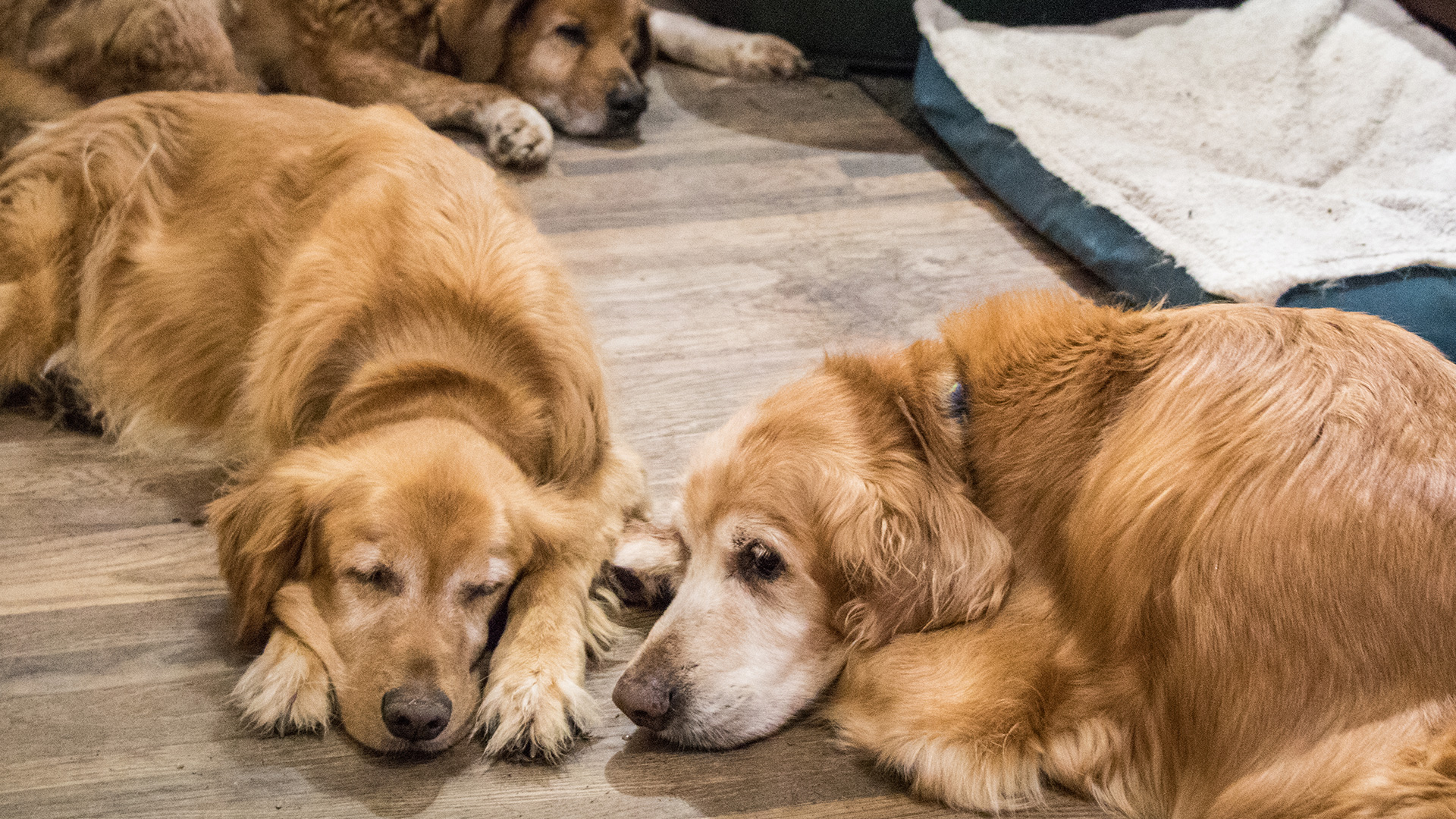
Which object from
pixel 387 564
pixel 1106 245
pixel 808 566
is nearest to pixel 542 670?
pixel 387 564

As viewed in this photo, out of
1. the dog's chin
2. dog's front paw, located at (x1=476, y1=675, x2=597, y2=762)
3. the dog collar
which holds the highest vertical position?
the dog collar

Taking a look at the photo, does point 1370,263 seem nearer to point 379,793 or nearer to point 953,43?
point 953,43

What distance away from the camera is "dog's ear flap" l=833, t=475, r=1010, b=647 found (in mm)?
1585

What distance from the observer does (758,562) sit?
163cm

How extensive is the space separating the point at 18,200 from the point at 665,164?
1.96 meters

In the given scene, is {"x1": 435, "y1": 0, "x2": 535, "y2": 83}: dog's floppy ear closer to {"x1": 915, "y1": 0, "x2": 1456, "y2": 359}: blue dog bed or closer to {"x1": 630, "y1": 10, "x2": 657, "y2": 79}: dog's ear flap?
{"x1": 630, "y1": 10, "x2": 657, "y2": 79}: dog's ear flap

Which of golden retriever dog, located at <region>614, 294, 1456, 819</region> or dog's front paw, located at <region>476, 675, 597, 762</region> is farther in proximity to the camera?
dog's front paw, located at <region>476, 675, 597, 762</region>

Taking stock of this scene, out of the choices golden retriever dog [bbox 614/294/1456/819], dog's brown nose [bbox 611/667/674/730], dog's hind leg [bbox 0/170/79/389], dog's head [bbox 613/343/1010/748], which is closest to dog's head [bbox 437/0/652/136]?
dog's hind leg [bbox 0/170/79/389]

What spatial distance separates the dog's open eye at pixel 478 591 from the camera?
5.35ft

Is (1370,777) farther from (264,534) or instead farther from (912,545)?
(264,534)

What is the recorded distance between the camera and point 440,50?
12.7ft

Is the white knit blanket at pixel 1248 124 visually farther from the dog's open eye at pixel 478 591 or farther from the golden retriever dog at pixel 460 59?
the dog's open eye at pixel 478 591

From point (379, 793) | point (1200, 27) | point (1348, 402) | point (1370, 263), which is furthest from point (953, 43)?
point (379, 793)

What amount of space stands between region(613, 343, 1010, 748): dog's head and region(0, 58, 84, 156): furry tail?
7.24 feet
